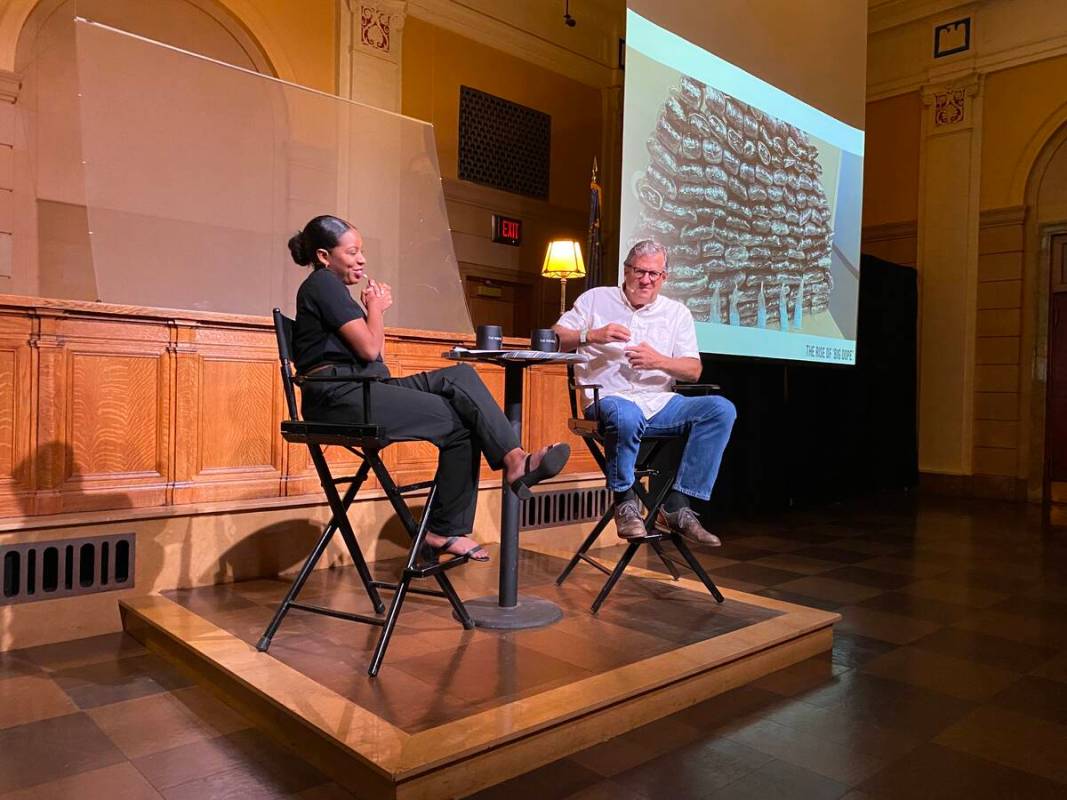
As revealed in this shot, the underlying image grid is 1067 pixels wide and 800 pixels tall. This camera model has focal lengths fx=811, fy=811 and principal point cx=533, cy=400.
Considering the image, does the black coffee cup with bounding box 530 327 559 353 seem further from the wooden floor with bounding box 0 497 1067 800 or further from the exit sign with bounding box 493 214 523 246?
the exit sign with bounding box 493 214 523 246

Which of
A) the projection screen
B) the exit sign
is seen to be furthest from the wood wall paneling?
the exit sign

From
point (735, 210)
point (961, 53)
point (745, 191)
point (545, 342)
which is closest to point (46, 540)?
point (545, 342)

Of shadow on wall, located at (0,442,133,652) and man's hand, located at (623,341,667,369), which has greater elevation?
man's hand, located at (623,341,667,369)

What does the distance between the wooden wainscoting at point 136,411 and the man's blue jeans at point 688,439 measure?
1217 millimetres

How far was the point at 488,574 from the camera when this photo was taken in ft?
9.75

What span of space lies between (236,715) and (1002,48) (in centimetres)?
771

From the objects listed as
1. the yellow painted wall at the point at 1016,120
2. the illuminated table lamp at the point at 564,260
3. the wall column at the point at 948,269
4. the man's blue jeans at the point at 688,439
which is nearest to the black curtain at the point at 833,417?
the wall column at the point at 948,269

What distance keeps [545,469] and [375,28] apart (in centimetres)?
490

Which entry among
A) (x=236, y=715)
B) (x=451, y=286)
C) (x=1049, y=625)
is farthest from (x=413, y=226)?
(x=1049, y=625)

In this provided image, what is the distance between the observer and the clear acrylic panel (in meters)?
3.48

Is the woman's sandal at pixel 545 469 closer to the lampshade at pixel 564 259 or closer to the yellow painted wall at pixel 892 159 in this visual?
the lampshade at pixel 564 259

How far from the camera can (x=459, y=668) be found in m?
1.97

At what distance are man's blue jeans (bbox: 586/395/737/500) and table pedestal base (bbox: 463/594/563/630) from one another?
1.38 feet

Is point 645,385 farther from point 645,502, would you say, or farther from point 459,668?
point 459,668
